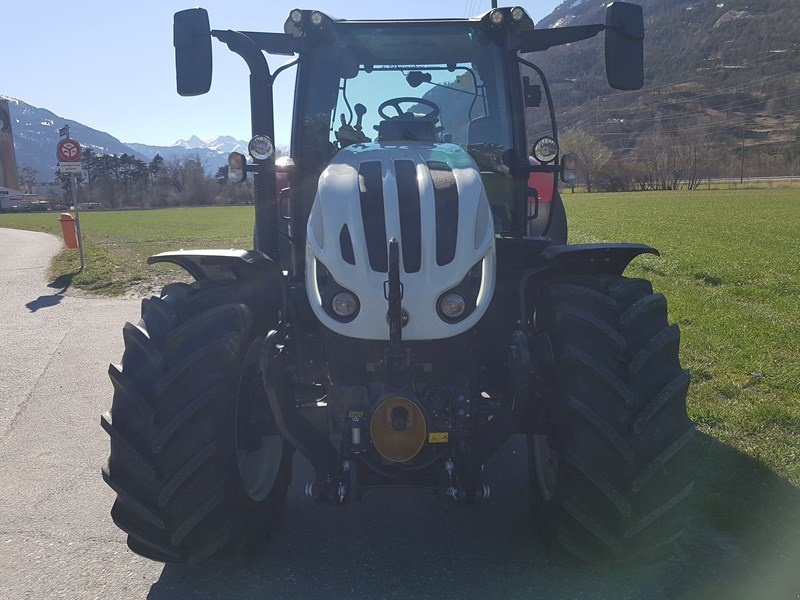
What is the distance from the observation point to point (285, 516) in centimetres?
335

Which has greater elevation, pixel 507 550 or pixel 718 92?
pixel 718 92

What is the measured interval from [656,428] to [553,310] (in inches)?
25.8

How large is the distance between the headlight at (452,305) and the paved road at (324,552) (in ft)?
3.78

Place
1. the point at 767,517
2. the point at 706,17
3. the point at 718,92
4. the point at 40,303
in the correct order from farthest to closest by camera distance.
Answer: the point at 706,17 → the point at 718,92 → the point at 40,303 → the point at 767,517

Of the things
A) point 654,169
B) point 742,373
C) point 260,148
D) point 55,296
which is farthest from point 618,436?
point 654,169

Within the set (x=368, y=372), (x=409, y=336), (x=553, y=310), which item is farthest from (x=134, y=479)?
(x=553, y=310)

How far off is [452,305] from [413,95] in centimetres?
193

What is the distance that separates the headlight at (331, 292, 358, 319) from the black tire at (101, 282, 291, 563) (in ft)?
1.67

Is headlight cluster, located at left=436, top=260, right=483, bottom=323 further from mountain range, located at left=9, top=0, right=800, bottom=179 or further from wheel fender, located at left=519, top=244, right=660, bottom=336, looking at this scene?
mountain range, located at left=9, top=0, right=800, bottom=179

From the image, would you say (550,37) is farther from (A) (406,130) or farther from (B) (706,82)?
(B) (706,82)

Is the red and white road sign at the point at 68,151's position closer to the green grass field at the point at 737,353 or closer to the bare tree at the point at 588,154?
the green grass field at the point at 737,353

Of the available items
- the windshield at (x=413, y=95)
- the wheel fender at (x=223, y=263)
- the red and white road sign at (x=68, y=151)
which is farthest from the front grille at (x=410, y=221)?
the red and white road sign at (x=68, y=151)

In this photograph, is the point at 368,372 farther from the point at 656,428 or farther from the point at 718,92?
the point at 718,92

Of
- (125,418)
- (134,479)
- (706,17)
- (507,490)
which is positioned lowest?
(507,490)
